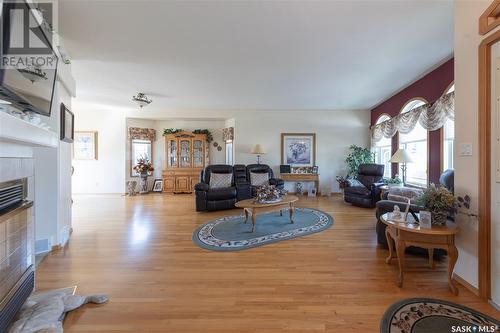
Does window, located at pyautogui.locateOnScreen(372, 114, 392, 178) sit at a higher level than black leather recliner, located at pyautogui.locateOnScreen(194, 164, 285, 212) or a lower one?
higher

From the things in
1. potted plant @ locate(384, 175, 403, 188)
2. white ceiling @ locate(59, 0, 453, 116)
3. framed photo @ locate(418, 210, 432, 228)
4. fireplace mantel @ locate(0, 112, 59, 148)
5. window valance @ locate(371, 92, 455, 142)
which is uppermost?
white ceiling @ locate(59, 0, 453, 116)

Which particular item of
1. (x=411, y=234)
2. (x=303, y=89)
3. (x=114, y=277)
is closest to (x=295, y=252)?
(x=411, y=234)

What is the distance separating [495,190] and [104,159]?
8360 mm

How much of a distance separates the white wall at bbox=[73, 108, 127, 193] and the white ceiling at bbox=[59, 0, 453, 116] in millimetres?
1741

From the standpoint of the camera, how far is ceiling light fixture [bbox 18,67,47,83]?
1578 mm

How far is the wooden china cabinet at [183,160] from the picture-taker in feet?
23.6

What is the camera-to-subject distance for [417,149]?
4.81 metres

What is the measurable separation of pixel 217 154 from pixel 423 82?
568 cm

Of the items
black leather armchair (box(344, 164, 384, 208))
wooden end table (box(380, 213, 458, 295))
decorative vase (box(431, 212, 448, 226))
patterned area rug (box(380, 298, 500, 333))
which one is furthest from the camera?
black leather armchair (box(344, 164, 384, 208))

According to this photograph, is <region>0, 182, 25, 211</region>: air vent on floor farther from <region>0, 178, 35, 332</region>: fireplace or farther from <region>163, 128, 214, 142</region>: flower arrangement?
<region>163, 128, 214, 142</region>: flower arrangement

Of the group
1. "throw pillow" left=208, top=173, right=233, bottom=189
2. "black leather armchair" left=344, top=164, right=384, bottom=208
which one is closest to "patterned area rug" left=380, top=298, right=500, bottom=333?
"black leather armchair" left=344, top=164, right=384, bottom=208

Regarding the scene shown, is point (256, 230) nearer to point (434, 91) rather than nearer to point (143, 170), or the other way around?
point (434, 91)

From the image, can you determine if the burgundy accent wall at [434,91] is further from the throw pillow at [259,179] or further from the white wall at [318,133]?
the throw pillow at [259,179]

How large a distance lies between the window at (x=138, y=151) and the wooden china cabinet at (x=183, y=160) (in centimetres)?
66
